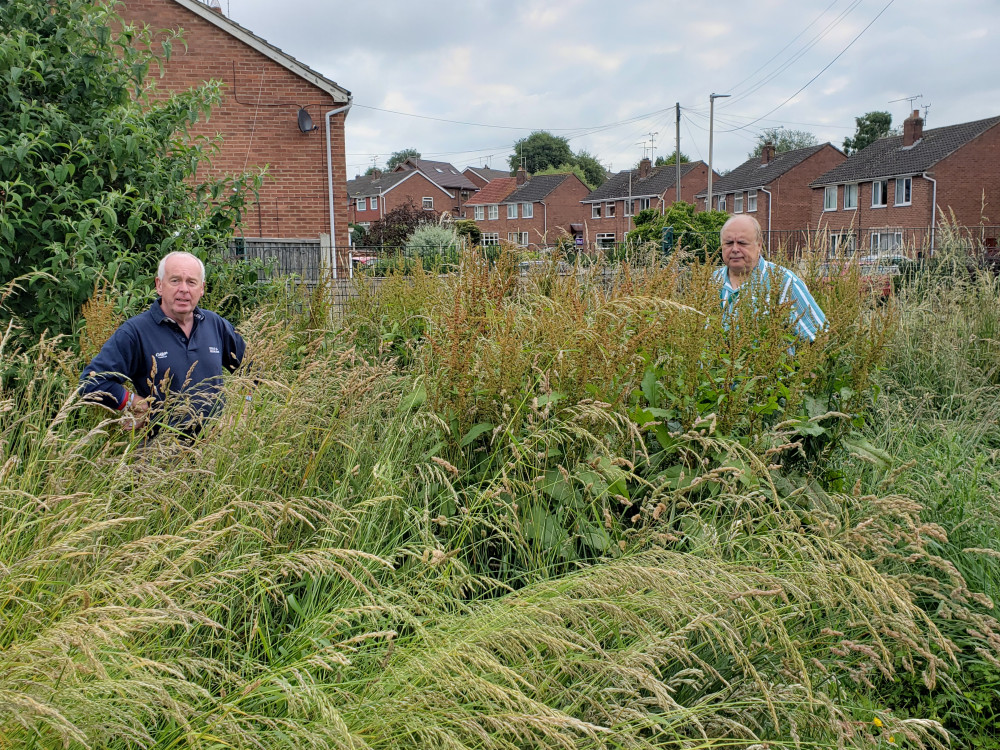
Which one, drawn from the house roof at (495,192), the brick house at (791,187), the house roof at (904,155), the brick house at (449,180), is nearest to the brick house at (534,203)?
the house roof at (495,192)

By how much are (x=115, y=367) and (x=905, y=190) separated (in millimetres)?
51975

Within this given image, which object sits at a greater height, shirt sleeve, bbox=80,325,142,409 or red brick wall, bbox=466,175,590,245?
red brick wall, bbox=466,175,590,245

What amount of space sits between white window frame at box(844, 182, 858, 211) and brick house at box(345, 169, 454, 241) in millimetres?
44992

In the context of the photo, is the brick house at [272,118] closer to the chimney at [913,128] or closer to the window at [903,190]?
the window at [903,190]

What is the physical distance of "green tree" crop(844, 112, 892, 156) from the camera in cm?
8038

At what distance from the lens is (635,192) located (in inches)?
2790

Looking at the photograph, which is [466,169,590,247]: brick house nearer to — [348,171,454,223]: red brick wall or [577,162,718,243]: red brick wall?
[577,162,718,243]: red brick wall

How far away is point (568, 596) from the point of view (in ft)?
7.55

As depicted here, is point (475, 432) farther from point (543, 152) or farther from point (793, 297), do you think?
point (543, 152)

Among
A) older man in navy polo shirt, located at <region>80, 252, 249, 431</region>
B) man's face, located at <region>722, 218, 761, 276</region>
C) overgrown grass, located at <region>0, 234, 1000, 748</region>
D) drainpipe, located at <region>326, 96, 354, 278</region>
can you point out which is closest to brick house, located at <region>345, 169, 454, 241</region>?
drainpipe, located at <region>326, 96, 354, 278</region>

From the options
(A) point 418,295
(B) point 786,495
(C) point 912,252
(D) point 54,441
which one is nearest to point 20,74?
(A) point 418,295

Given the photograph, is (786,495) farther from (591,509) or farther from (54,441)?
(54,441)

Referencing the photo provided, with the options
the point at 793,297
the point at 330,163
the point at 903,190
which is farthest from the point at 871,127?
the point at 793,297

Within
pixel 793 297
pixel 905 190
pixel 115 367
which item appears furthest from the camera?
pixel 905 190
